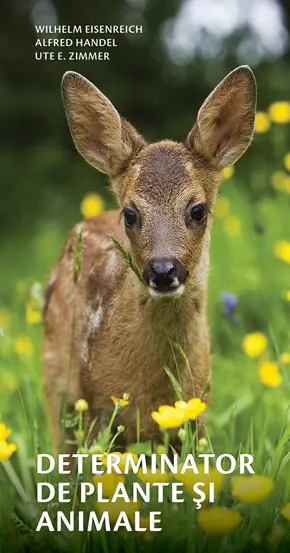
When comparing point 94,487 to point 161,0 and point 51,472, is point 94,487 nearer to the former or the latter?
point 51,472

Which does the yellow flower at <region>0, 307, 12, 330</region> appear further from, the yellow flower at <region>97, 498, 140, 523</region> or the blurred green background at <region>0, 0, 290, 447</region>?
the yellow flower at <region>97, 498, 140, 523</region>

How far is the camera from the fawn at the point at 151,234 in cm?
344

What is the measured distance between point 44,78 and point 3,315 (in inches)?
90.5

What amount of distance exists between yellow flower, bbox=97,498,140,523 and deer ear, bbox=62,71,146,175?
1295mm

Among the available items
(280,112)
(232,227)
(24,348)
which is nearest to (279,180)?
(232,227)

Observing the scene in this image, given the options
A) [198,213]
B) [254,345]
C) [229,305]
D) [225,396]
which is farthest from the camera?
[229,305]

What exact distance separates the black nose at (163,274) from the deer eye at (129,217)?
0.25 m

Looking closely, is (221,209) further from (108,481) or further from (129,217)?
(108,481)

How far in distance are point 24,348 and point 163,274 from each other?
1.99 m

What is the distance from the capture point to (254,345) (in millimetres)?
4457

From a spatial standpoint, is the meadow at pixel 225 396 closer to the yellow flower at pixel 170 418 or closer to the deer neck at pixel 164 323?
the yellow flower at pixel 170 418

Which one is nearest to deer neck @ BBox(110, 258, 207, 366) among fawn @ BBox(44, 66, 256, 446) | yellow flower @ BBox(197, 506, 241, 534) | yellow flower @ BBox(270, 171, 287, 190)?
fawn @ BBox(44, 66, 256, 446)

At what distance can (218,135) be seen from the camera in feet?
12.1

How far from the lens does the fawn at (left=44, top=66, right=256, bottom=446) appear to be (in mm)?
3443
